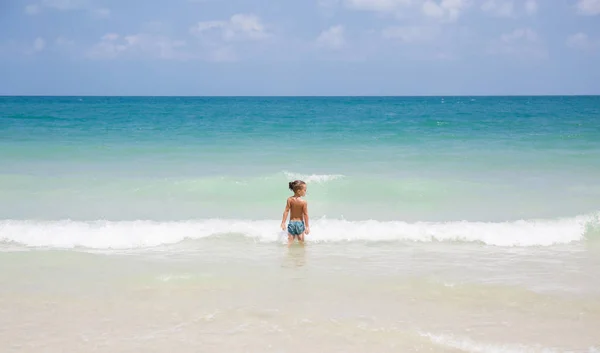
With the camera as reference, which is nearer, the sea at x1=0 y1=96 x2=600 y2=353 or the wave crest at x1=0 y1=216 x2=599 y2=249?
the sea at x1=0 y1=96 x2=600 y2=353

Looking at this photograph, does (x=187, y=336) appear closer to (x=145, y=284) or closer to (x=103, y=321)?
(x=103, y=321)

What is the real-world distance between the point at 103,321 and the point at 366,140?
18.1m

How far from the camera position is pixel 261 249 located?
27.9 feet

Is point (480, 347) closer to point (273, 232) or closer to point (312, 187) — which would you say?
point (273, 232)

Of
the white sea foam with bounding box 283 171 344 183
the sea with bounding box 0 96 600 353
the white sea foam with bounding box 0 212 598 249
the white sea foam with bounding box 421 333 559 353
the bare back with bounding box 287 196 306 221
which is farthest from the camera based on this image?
the white sea foam with bounding box 283 171 344 183

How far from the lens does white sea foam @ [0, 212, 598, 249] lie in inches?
357

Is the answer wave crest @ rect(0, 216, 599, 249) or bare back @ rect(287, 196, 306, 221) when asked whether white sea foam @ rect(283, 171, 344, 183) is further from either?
bare back @ rect(287, 196, 306, 221)

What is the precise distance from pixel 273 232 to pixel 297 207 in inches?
38.5

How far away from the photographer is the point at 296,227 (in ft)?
28.4

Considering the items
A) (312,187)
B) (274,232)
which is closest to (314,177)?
(312,187)

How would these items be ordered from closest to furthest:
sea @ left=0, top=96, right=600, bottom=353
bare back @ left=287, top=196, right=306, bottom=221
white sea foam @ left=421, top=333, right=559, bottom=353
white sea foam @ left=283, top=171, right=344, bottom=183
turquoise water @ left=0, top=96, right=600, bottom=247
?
white sea foam @ left=421, top=333, right=559, bottom=353 → sea @ left=0, top=96, right=600, bottom=353 → bare back @ left=287, top=196, right=306, bottom=221 → turquoise water @ left=0, top=96, right=600, bottom=247 → white sea foam @ left=283, top=171, right=344, bottom=183

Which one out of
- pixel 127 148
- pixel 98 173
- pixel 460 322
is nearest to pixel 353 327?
pixel 460 322

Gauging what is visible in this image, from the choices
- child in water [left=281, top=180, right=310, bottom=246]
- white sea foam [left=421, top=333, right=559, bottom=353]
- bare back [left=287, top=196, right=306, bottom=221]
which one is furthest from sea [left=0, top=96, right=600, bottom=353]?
bare back [left=287, top=196, right=306, bottom=221]

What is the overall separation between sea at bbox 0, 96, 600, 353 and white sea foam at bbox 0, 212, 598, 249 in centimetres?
5
